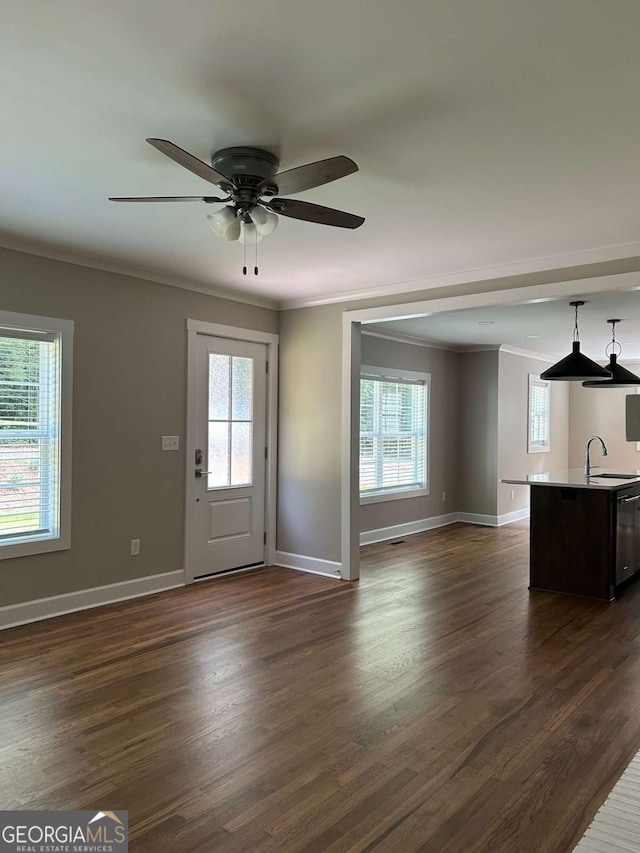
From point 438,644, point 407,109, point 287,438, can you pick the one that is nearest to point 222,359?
point 287,438

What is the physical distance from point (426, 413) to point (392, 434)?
0.80 m

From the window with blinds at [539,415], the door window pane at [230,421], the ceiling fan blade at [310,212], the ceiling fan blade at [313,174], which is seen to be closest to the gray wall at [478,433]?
the window with blinds at [539,415]

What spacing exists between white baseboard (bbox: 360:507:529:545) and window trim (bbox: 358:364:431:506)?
14.1 inches

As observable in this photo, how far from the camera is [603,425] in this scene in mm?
10477

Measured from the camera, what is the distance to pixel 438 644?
3.92 m

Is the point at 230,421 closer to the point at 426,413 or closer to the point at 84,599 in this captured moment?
the point at 84,599

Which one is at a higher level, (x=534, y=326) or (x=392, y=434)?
(x=534, y=326)

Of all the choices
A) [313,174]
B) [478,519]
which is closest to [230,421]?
[313,174]

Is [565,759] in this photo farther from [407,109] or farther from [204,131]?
[204,131]

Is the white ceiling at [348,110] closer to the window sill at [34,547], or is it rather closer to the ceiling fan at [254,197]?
the ceiling fan at [254,197]

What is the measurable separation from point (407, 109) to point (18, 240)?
9.40 ft

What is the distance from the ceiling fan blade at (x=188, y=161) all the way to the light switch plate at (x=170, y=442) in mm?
2819

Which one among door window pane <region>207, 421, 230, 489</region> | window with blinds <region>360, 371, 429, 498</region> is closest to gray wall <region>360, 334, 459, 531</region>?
window with blinds <region>360, 371, 429, 498</region>

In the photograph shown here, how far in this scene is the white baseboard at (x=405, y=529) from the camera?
7.33 m
